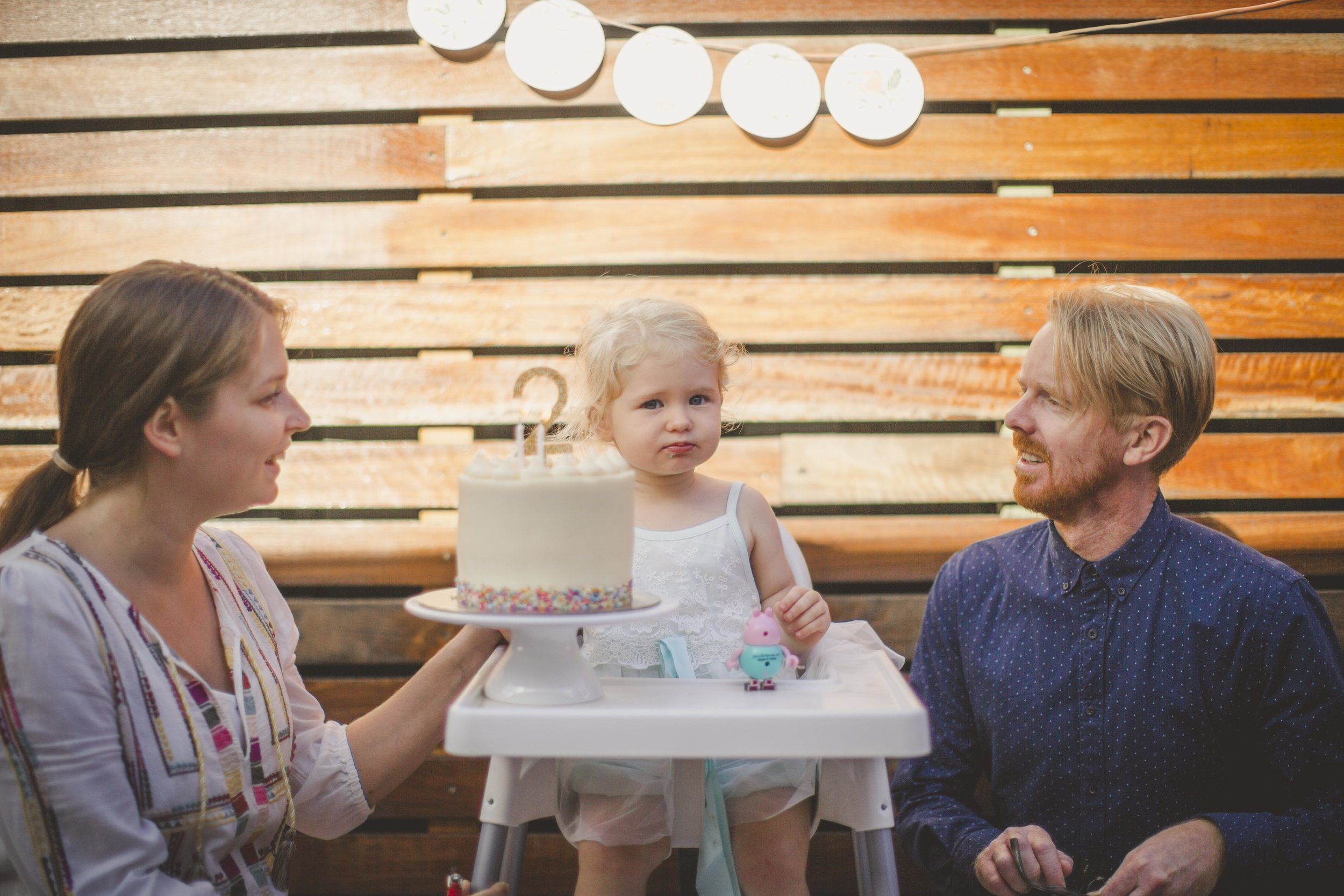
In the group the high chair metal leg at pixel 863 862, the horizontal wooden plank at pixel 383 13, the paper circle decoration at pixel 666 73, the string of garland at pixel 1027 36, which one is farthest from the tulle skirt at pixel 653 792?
the horizontal wooden plank at pixel 383 13

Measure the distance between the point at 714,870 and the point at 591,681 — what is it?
0.50 m

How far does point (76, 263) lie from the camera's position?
3.13 meters

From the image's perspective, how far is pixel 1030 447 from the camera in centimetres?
211

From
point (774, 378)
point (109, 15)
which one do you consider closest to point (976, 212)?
point (774, 378)

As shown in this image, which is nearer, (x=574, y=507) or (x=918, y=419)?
(x=574, y=507)

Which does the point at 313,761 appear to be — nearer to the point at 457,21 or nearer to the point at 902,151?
the point at 457,21

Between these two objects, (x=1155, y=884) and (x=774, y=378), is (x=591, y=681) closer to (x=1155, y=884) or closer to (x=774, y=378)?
(x=1155, y=884)

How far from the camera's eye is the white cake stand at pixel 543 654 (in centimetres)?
146

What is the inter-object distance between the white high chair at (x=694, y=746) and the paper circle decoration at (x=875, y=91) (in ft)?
5.77

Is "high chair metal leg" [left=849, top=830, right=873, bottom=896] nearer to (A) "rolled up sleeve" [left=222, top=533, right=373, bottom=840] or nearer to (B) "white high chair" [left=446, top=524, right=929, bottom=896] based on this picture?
(B) "white high chair" [left=446, top=524, right=929, bottom=896]

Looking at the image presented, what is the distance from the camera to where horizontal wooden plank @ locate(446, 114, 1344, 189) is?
10.0 ft

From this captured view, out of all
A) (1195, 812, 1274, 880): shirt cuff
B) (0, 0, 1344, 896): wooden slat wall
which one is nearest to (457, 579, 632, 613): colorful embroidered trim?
(1195, 812, 1274, 880): shirt cuff

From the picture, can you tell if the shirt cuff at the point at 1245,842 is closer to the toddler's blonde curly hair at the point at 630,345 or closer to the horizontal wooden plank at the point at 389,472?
the toddler's blonde curly hair at the point at 630,345

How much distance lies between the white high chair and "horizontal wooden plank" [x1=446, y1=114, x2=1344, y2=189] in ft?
5.59
